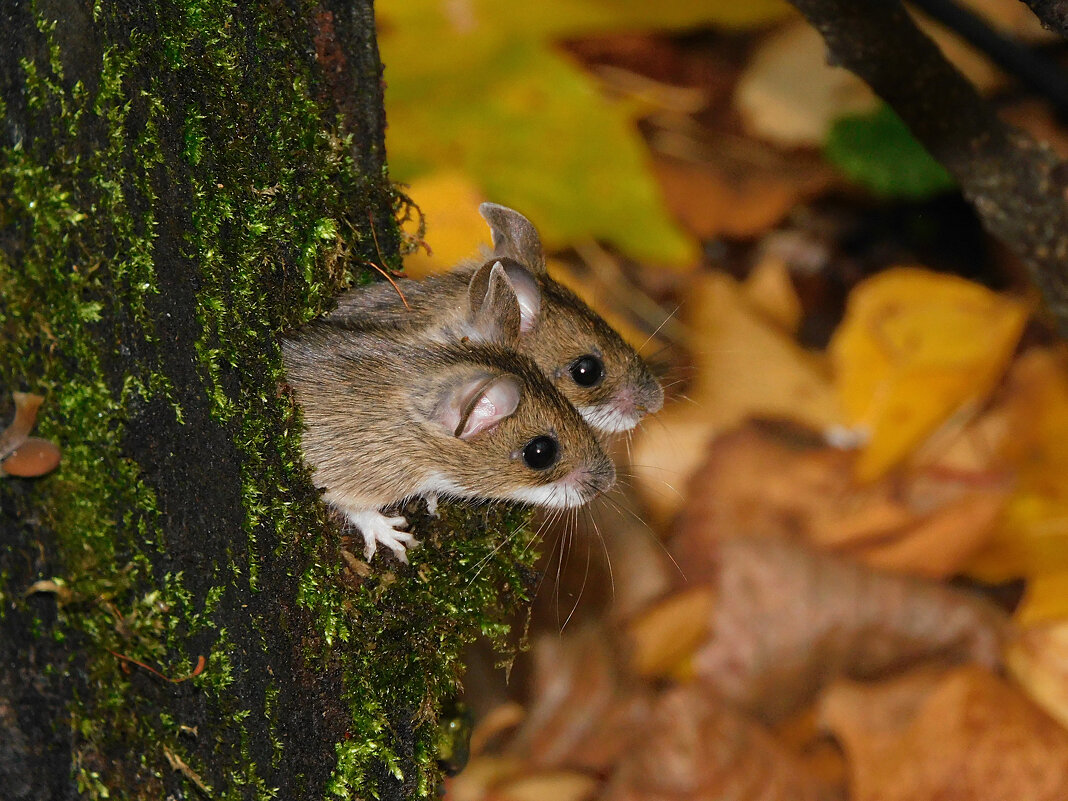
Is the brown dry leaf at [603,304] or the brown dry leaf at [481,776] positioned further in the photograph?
the brown dry leaf at [603,304]

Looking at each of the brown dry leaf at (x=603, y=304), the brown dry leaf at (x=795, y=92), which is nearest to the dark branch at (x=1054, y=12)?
the brown dry leaf at (x=603, y=304)

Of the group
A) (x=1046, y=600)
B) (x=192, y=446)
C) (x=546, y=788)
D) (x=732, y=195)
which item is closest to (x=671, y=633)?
(x=546, y=788)

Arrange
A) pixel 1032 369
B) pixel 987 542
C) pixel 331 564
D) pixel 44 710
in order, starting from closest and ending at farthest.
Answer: pixel 44 710 → pixel 331 564 → pixel 987 542 → pixel 1032 369

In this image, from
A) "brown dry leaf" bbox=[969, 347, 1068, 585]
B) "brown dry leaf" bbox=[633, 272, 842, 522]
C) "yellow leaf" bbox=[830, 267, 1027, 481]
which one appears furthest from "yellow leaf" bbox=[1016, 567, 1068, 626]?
"brown dry leaf" bbox=[633, 272, 842, 522]

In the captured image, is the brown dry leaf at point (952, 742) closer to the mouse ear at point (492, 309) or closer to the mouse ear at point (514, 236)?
the mouse ear at point (514, 236)

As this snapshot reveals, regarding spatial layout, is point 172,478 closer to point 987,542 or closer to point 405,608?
point 405,608

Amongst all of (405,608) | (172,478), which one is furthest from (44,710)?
(405,608)

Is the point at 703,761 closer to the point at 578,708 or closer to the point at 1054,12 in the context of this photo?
the point at 578,708

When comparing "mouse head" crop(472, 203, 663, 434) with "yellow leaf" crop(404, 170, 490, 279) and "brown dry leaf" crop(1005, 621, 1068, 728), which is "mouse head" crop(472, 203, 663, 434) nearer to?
"yellow leaf" crop(404, 170, 490, 279)
